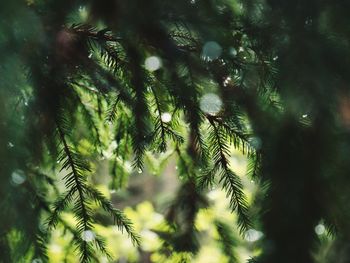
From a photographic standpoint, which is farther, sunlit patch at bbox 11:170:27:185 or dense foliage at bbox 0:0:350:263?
sunlit patch at bbox 11:170:27:185

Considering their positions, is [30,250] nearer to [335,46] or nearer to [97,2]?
[97,2]

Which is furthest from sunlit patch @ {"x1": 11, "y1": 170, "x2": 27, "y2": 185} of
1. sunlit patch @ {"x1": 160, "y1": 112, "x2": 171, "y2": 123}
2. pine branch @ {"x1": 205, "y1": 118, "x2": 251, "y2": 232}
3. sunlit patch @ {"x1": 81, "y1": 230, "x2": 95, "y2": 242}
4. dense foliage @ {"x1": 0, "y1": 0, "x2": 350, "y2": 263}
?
pine branch @ {"x1": 205, "y1": 118, "x2": 251, "y2": 232}

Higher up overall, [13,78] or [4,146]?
[13,78]

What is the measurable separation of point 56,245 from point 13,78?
1342 millimetres

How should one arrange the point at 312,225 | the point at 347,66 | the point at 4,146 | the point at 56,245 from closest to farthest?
the point at 312,225
the point at 347,66
the point at 4,146
the point at 56,245

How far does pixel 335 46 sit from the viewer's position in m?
1.17

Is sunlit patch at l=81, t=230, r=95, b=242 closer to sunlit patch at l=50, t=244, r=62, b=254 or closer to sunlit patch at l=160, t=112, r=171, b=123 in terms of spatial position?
sunlit patch at l=160, t=112, r=171, b=123

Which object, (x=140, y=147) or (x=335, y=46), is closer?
(x=335, y=46)

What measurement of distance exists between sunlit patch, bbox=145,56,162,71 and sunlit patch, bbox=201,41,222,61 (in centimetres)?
19

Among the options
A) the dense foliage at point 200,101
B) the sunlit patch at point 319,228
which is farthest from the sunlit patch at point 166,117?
the sunlit patch at point 319,228

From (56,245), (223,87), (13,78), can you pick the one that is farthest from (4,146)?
(56,245)

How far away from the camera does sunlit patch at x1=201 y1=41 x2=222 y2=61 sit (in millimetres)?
1346

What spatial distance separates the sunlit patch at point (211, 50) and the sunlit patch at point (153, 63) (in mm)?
189

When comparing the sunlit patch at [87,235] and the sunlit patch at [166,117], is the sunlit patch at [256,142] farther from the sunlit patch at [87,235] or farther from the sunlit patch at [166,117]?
the sunlit patch at [87,235]
